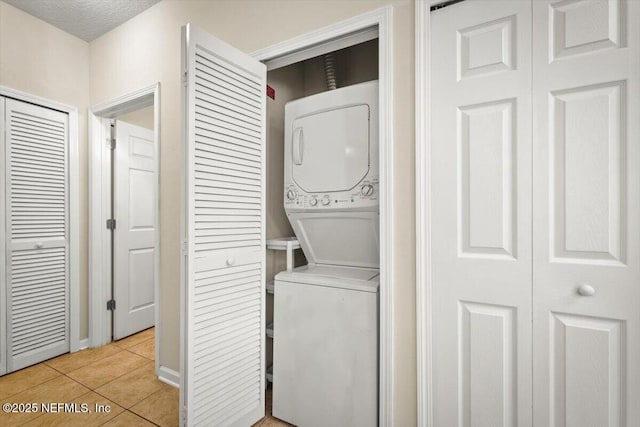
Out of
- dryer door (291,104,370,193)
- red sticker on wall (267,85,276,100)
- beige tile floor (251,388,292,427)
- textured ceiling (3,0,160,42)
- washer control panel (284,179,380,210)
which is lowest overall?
beige tile floor (251,388,292,427)

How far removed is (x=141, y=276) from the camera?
3158mm

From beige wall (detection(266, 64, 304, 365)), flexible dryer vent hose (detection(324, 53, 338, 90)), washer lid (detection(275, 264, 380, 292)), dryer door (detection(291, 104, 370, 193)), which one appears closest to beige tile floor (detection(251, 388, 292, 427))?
beige wall (detection(266, 64, 304, 365))

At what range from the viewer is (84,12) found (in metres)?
2.39

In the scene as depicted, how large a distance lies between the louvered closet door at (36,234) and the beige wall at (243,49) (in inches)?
21.5

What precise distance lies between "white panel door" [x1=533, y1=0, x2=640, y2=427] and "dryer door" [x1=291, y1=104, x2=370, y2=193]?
78 centimetres

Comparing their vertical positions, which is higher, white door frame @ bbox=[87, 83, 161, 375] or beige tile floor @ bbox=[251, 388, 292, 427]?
white door frame @ bbox=[87, 83, 161, 375]

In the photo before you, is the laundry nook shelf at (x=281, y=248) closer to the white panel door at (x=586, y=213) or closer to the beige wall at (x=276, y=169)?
the beige wall at (x=276, y=169)

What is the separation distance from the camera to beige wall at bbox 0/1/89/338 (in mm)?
2338

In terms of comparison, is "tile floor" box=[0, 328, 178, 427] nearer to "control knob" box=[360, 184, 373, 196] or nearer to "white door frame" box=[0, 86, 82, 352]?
"white door frame" box=[0, 86, 82, 352]

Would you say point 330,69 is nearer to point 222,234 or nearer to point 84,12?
point 222,234

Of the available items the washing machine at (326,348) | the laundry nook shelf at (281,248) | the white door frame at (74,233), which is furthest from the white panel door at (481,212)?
the white door frame at (74,233)

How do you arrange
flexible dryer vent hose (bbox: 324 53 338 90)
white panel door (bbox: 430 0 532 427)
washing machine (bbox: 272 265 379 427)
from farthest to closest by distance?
flexible dryer vent hose (bbox: 324 53 338 90) < washing machine (bbox: 272 265 379 427) < white panel door (bbox: 430 0 532 427)

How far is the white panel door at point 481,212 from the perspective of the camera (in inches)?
47.5

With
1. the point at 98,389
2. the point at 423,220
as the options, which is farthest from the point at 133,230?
the point at 423,220
